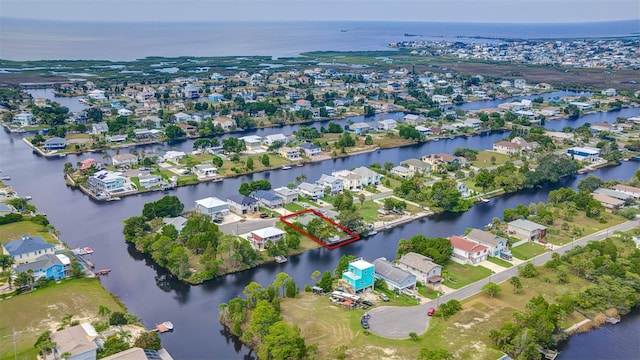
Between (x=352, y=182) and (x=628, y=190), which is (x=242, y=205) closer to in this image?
(x=352, y=182)

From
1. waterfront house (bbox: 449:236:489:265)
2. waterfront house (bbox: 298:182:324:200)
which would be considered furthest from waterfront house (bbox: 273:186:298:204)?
waterfront house (bbox: 449:236:489:265)

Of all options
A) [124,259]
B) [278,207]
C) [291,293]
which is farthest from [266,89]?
[291,293]

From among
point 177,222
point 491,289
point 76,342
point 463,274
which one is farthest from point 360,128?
point 76,342

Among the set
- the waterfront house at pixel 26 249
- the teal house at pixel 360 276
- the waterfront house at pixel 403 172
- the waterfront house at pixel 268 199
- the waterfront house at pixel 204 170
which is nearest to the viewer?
the teal house at pixel 360 276

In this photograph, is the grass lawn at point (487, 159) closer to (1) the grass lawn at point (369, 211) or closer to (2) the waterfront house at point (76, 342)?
(1) the grass lawn at point (369, 211)

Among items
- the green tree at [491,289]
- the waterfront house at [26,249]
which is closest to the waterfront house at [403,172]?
the green tree at [491,289]
